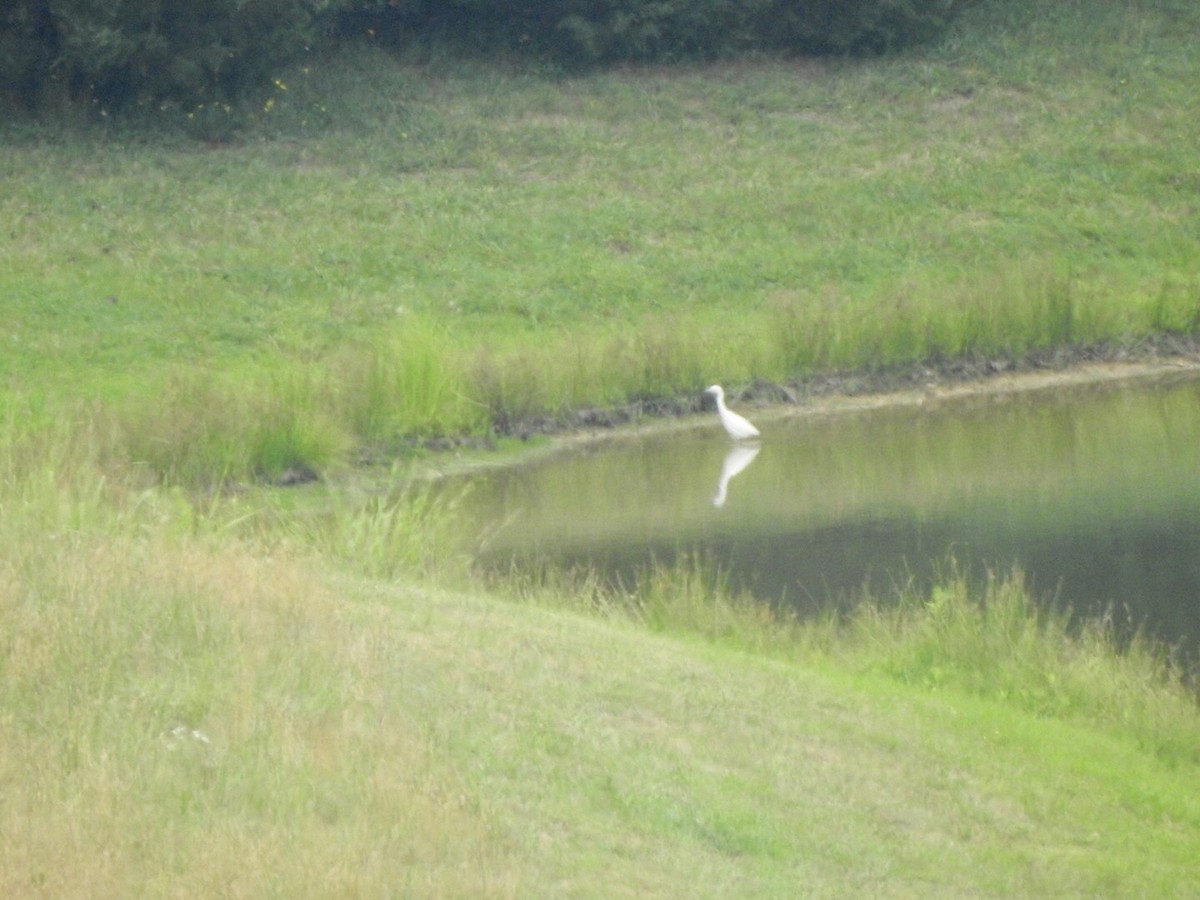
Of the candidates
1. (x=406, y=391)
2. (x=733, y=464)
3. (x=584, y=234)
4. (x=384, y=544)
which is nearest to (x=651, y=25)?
(x=584, y=234)

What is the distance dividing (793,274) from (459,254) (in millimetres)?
5512

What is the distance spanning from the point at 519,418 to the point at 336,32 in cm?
1863

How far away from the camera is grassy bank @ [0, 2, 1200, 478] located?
74.6 feet

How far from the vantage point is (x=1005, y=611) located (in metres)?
11.5

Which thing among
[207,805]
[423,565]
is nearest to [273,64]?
[423,565]

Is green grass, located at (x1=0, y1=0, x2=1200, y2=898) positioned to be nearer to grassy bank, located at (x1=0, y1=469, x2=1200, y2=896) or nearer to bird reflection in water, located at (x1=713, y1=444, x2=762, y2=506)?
grassy bank, located at (x1=0, y1=469, x2=1200, y2=896)

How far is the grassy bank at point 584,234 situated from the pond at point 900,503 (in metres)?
1.93

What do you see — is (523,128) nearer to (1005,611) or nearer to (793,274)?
(793,274)

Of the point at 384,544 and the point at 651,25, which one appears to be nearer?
the point at 384,544

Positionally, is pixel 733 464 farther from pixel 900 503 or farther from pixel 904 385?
pixel 904 385

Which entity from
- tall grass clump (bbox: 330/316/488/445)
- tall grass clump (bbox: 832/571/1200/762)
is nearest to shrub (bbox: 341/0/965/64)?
tall grass clump (bbox: 330/316/488/445)

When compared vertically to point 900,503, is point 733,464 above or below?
below

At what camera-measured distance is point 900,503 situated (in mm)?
17875

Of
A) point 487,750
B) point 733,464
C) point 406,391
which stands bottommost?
point 733,464
